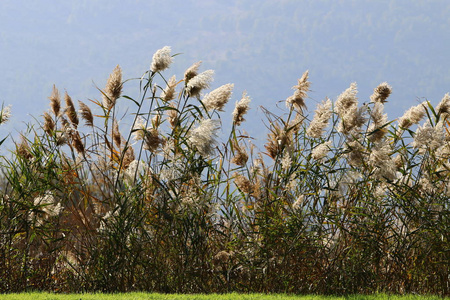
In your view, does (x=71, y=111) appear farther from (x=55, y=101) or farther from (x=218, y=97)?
(x=218, y=97)

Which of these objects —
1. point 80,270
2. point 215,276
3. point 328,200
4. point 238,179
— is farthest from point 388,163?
point 80,270

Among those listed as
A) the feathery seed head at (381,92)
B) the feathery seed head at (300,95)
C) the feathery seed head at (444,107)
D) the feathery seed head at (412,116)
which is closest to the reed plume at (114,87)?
the feathery seed head at (300,95)

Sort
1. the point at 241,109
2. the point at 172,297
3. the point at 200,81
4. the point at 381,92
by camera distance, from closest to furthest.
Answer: the point at 172,297
the point at 200,81
the point at 241,109
the point at 381,92

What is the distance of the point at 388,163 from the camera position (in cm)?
479

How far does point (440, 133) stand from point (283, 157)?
1.44 metres

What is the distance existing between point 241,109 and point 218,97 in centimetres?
37

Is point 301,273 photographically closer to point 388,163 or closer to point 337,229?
point 337,229

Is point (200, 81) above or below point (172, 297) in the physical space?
above

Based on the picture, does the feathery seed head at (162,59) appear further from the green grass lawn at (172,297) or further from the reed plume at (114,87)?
the green grass lawn at (172,297)

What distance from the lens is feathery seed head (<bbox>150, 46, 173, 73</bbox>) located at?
5.01m

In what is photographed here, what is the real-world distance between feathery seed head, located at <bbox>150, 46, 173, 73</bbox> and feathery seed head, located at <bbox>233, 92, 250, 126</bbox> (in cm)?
75

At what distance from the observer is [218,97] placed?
495 centimetres

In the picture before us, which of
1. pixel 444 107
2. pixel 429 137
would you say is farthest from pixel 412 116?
pixel 429 137

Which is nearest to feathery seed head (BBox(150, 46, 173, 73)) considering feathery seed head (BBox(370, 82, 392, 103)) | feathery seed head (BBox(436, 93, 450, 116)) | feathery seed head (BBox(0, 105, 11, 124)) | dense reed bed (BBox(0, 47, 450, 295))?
dense reed bed (BBox(0, 47, 450, 295))
